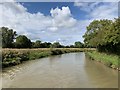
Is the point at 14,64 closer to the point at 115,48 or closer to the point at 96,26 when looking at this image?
the point at 115,48

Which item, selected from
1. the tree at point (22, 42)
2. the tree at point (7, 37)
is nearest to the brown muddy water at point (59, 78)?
the tree at point (7, 37)

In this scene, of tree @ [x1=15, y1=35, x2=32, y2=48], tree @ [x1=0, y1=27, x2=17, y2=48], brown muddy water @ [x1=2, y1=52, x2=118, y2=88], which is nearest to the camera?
brown muddy water @ [x1=2, y1=52, x2=118, y2=88]

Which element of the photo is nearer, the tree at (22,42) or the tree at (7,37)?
the tree at (7,37)

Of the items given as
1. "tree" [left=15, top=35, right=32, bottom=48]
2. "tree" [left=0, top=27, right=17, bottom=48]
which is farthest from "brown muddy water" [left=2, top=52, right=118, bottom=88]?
"tree" [left=15, top=35, right=32, bottom=48]

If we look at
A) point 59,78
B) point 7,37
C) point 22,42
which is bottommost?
point 59,78

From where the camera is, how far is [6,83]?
1614 cm

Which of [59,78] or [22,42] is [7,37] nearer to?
[22,42]

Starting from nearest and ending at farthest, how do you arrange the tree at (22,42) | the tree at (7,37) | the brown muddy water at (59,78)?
the brown muddy water at (59,78), the tree at (7,37), the tree at (22,42)

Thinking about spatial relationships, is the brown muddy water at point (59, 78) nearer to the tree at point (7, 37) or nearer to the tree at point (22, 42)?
the tree at point (7, 37)

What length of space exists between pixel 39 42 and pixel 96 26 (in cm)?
4549

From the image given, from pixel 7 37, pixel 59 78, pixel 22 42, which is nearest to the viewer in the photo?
pixel 59 78

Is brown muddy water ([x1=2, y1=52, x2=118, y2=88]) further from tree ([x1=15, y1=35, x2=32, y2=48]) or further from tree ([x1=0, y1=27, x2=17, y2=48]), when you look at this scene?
tree ([x1=15, y1=35, x2=32, y2=48])

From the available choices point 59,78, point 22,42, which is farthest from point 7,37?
point 59,78

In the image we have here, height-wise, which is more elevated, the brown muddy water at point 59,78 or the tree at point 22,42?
the tree at point 22,42
